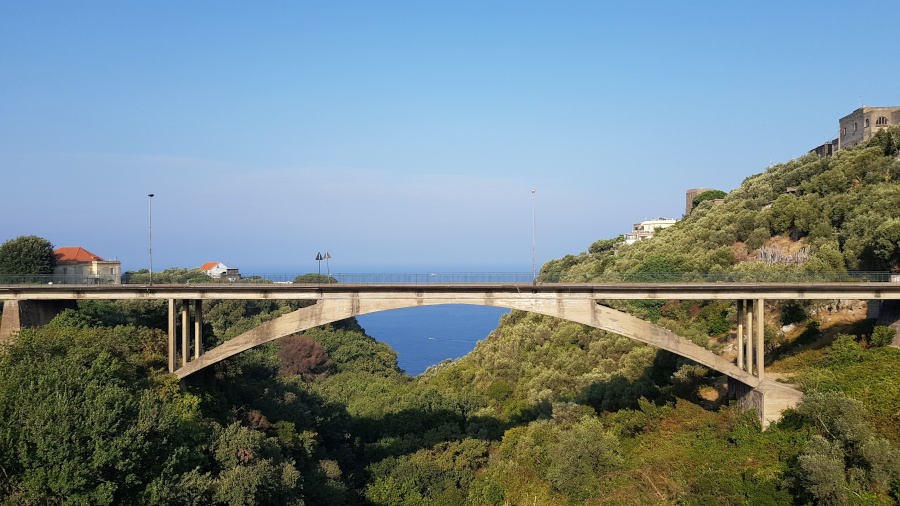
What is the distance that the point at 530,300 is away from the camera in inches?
1307

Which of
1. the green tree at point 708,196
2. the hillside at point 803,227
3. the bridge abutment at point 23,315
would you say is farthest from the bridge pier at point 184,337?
the green tree at point 708,196

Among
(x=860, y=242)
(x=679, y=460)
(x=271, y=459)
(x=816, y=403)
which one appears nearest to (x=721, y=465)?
(x=679, y=460)

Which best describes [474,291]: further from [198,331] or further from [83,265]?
[83,265]

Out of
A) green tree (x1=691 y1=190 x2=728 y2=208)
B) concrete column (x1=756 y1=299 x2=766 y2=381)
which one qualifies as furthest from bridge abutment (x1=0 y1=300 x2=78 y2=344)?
green tree (x1=691 y1=190 x2=728 y2=208)

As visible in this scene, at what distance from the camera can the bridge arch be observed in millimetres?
31359

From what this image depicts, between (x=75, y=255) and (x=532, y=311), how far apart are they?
134ft

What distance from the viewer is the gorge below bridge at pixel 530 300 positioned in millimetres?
31219

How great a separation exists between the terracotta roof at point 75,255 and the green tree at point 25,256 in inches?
81.8

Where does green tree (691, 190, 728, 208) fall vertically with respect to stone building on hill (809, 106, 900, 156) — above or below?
below

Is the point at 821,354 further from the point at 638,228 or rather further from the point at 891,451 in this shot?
the point at 638,228

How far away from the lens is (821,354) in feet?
114

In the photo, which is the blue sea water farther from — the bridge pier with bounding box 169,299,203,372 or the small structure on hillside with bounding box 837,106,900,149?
the bridge pier with bounding box 169,299,203,372

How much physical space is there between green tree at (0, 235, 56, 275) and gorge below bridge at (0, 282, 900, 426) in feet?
51.0

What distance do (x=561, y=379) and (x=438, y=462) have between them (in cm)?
1215
